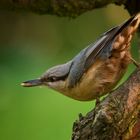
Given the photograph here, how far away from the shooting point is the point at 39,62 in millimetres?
6277

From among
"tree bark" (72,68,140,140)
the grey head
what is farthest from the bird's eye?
"tree bark" (72,68,140,140)

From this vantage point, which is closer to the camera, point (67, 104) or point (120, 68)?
point (120, 68)

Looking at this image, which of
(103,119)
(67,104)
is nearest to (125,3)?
(103,119)

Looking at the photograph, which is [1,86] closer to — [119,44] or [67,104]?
[67,104]

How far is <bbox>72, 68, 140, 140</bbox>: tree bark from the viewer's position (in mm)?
2977

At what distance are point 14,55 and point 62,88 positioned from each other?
9.96 feet

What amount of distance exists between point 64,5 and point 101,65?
0.56 meters

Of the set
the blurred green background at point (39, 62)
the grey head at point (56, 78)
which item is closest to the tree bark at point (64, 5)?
the grey head at point (56, 78)

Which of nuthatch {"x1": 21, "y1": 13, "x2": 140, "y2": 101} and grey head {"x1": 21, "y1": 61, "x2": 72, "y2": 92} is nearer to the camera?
nuthatch {"x1": 21, "y1": 13, "x2": 140, "y2": 101}

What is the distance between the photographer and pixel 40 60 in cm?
639

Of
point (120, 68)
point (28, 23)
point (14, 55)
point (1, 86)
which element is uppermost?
point (28, 23)

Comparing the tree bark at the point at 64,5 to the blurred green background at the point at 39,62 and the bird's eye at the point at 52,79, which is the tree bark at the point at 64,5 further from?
the blurred green background at the point at 39,62

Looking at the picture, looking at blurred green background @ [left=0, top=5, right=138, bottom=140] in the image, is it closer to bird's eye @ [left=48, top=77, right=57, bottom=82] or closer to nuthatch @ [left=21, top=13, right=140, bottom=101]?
bird's eye @ [left=48, top=77, right=57, bottom=82]

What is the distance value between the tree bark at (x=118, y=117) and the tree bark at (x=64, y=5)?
0.63 meters
